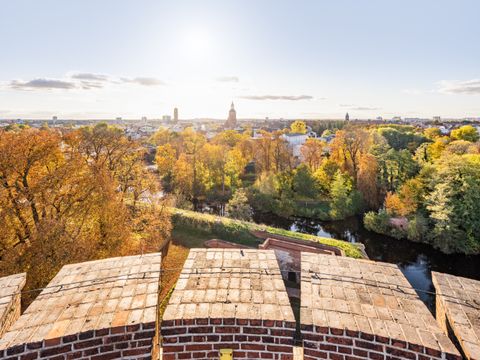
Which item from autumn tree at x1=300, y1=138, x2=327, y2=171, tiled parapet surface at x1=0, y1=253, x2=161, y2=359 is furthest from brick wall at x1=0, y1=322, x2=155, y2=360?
autumn tree at x1=300, y1=138, x2=327, y2=171

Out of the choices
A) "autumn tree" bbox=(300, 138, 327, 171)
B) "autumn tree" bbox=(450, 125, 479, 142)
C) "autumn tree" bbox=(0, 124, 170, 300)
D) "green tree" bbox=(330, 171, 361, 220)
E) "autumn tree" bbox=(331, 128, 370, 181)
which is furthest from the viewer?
"autumn tree" bbox=(450, 125, 479, 142)

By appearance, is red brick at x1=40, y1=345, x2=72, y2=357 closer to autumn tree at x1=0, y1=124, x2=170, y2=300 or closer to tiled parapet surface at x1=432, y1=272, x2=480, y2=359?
tiled parapet surface at x1=432, y1=272, x2=480, y2=359

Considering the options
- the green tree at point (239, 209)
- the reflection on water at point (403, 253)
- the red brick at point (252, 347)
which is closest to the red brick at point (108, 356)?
the red brick at point (252, 347)

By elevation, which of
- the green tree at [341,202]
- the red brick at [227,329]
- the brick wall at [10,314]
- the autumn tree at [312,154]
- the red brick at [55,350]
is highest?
the red brick at [227,329]

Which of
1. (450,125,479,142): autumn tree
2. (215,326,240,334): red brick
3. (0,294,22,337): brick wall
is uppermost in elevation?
(215,326,240,334): red brick

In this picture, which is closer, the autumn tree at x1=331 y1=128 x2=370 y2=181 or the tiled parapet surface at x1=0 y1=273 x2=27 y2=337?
the tiled parapet surface at x1=0 y1=273 x2=27 y2=337

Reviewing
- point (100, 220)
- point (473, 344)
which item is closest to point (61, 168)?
point (100, 220)

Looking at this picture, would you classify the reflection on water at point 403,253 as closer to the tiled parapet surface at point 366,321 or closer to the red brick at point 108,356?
the tiled parapet surface at point 366,321
